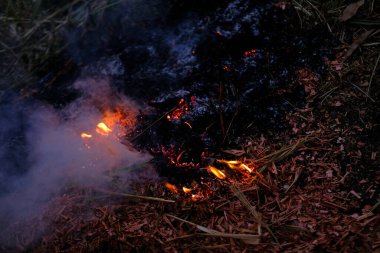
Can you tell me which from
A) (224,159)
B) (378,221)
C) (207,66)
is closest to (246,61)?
(207,66)

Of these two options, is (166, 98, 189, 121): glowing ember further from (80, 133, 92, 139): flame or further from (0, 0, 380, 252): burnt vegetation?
(80, 133, 92, 139): flame

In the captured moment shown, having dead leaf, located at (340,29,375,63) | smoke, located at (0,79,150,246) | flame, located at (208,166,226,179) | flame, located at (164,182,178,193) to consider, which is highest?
dead leaf, located at (340,29,375,63)

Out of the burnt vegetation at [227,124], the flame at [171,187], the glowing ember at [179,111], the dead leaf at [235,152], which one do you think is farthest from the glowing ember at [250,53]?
the flame at [171,187]

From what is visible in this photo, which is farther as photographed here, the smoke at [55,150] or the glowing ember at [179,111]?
the glowing ember at [179,111]

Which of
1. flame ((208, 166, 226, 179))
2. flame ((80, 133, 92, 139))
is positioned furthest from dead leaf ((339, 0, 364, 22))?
flame ((80, 133, 92, 139))

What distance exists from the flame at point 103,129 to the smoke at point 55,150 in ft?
0.11

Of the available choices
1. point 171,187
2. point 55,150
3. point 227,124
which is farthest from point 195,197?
point 55,150

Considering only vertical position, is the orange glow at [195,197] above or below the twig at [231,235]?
above

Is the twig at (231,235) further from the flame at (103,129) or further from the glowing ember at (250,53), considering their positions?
the glowing ember at (250,53)

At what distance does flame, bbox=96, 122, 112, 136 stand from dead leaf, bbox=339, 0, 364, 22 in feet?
7.77

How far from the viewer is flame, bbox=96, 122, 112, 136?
2805 millimetres

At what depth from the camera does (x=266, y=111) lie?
2.62 meters

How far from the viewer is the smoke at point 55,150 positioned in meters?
2.62

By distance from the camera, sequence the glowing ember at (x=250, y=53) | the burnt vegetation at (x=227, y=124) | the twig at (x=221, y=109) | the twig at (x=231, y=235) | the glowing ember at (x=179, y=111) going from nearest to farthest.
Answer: the twig at (x=231, y=235), the burnt vegetation at (x=227, y=124), the twig at (x=221, y=109), the glowing ember at (x=179, y=111), the glowing ember at (x=250, y=53)
